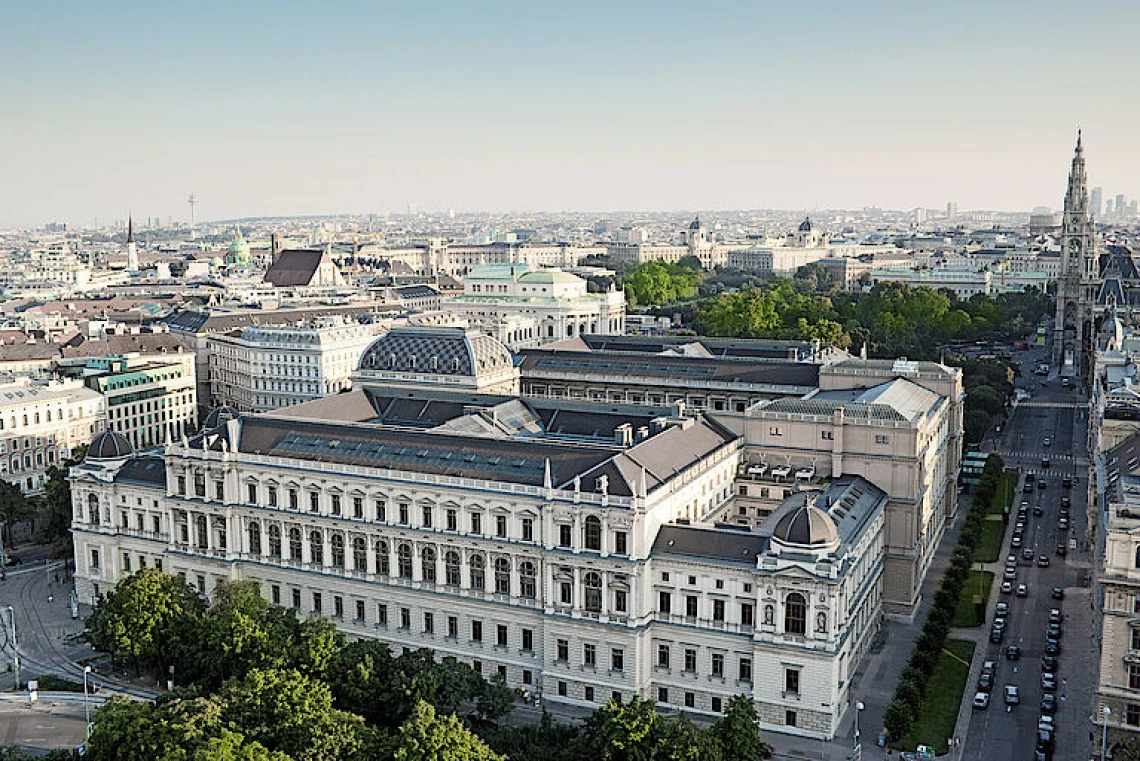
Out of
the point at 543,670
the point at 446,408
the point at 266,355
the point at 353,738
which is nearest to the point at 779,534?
the point at 543,670

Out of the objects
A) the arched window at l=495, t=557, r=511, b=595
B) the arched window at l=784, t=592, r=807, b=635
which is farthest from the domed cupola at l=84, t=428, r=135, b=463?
the arched window at l=784, t=592, r=807, b=635

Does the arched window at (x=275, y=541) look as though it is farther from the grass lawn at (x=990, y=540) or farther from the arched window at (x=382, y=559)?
the grass lawn at (x=990, y=540)

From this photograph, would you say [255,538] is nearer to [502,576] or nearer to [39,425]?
[502,576]

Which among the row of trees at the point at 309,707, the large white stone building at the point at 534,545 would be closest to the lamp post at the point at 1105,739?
the large white stone building at the point at 534,545

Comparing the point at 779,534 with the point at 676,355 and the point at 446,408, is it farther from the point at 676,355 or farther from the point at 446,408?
the point at 676,355

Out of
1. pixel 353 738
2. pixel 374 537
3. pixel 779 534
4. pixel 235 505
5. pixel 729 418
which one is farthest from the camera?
pixel 729 418

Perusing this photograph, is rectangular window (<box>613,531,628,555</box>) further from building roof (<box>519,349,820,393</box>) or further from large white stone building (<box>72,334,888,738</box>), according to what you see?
building roof (<box>519,349,820,393</box>)

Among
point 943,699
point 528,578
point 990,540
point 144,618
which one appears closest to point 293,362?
point 144,618

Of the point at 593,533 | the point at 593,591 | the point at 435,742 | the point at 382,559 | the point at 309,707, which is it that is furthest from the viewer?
the point at 382,559
